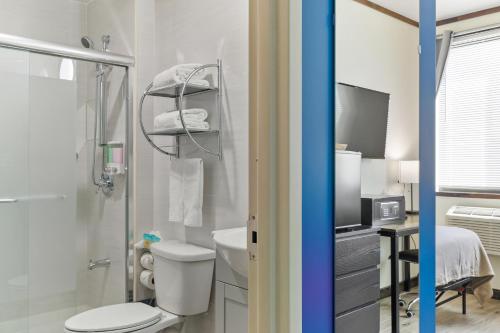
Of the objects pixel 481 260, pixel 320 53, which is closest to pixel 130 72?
pixel 320 53

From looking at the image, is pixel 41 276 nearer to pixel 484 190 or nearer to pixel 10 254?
pixel 10 254

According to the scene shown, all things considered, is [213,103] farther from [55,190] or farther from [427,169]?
[55,190]

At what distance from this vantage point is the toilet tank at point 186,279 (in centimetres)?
215

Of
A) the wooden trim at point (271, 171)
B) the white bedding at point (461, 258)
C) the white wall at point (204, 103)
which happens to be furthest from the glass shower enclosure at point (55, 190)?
the white bedding at point (461, 258)

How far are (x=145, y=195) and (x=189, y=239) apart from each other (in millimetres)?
480

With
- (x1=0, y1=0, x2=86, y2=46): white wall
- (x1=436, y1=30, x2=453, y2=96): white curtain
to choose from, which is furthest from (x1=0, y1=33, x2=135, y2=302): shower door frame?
(x1=436, y1=30, x2=453, y2=96): white curtain

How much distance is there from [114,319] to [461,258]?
2197mm

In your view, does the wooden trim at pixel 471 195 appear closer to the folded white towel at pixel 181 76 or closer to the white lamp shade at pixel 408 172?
the white lamp shade at pixel 408 172

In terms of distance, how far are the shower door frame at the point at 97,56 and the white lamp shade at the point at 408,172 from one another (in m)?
1.75

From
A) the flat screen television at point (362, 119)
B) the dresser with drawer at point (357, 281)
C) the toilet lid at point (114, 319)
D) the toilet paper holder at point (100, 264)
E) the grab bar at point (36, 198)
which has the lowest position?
the toilet lid at point (114, 319)

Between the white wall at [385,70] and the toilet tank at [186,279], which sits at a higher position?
the white wall at [385,70]

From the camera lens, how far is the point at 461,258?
2820mm

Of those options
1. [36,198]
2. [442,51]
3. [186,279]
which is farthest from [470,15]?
[36,198]

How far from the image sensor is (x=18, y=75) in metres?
2.60
